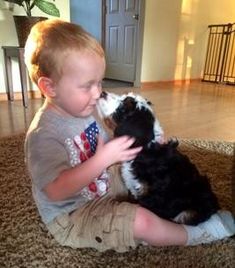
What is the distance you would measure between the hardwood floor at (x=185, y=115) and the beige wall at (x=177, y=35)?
1.10 meters

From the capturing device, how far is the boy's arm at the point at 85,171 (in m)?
0.79

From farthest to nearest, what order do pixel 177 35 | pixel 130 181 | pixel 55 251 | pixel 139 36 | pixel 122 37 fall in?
pixel 177 35 → pixel 122 37 → pixel 139 36 → pixel 130 181 → pixel 55 251

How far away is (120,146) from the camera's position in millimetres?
820

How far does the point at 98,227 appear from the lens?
85 cm

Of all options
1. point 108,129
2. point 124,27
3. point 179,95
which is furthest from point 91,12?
point 108,129

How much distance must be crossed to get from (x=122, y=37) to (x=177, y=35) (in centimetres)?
99

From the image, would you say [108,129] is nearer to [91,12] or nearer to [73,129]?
[73,129]

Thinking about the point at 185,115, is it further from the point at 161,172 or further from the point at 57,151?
the point at 57,151

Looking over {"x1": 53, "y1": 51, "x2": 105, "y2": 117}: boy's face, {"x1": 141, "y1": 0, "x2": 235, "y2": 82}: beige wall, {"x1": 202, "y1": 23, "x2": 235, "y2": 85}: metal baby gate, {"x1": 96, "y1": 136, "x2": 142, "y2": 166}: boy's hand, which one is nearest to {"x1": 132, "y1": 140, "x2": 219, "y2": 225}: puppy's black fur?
{"x1": 96, "y1": 136, "x2": 142, "y2": 166}: boy's hand

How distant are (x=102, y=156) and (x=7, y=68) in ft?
8.08

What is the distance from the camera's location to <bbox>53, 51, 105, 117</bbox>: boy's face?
80 cm

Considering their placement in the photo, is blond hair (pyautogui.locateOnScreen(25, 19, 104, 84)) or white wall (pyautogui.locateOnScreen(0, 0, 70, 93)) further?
white wall (pyautogui.locateOnScreen(0, 0, 70, 93))

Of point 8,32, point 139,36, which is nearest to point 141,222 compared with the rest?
point 8,32

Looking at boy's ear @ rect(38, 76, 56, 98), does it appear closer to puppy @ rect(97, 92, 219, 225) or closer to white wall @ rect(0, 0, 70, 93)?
puppy @ rect(97, 92, 219, 225)
